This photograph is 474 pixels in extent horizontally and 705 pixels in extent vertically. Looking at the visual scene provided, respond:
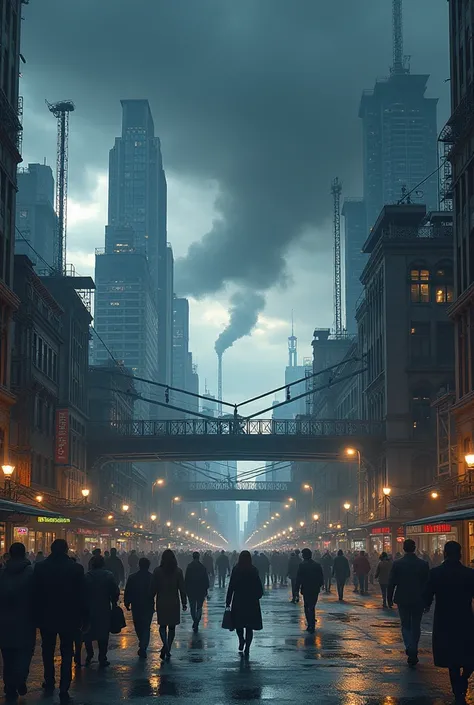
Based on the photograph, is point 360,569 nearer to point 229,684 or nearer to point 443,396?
point 443,396

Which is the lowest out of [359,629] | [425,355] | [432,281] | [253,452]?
[359,629]

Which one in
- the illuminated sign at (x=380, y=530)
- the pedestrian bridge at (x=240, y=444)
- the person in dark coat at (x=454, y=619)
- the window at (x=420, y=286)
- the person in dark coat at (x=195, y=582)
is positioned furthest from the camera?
the pedestrian bridge at (x=240, y=444)

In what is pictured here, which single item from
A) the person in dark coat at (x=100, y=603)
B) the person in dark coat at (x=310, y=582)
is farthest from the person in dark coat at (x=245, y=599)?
the person in dark coat at (x=310, y=582)

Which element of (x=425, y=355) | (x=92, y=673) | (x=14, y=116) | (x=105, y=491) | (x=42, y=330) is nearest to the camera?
(x=92, y=673)

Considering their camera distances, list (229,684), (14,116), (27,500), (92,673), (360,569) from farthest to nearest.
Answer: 1. (27,500)
2. (14,116)
3. (360,569)
4. (92,673)
5. (229,684)

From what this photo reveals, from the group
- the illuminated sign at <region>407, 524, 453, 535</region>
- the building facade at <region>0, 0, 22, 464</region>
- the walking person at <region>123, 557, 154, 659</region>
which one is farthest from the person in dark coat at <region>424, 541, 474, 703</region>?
the building facade at <region>0, 0, 22, 464</region>

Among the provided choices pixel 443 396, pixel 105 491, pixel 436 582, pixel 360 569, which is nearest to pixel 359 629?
pixel 436 582

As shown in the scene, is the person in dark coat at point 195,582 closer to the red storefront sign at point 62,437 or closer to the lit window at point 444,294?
the red storefront sign at point 62,437
